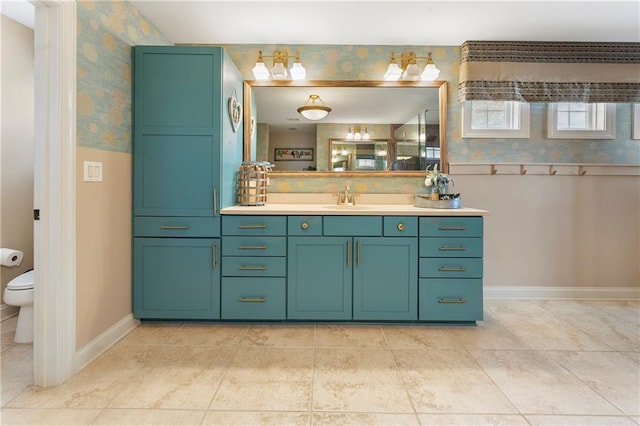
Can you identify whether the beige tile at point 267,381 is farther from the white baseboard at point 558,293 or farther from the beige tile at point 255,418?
the white baseboard at point 558,293

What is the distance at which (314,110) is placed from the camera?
3.07 meters

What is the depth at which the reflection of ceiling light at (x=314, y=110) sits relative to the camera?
10.1 feet

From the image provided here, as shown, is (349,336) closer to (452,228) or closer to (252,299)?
(252,299)

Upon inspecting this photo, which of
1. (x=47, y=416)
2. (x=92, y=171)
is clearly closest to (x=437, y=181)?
(x=92, y=171)

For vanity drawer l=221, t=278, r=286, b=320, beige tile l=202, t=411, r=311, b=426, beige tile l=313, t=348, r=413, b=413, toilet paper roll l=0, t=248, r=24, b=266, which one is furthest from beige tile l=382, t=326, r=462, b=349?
toilet paper roll l=0, t=248, r=24, b=266

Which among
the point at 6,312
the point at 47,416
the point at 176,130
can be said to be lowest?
the point at 47,416

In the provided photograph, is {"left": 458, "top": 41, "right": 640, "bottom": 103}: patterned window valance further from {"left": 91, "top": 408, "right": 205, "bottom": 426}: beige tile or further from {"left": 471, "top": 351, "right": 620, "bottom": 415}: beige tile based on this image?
{"left": 91, "top": 408, "right": 205, "bottom": 426}: beige tile

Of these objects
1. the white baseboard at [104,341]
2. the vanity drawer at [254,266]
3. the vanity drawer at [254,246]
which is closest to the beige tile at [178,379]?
the white baseboard at [104,341]

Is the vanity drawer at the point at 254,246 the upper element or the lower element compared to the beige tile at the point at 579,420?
upper

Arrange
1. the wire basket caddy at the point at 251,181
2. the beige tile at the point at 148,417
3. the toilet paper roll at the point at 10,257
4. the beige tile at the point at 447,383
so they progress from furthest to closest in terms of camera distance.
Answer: the wire basket caddy at the point at 251,181 → the toilet paper roll at the point at 10,257 → the beige tile at the point at 447,383 → the beige tile at the point at 148,417

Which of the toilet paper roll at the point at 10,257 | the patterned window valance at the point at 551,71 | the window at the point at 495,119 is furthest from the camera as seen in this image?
the window at the point at 495,119

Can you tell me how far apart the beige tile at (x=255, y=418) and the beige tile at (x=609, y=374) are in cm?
150

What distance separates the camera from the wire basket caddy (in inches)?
111

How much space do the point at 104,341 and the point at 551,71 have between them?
403 cm
